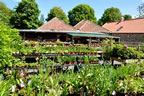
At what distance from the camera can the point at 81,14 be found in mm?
33188

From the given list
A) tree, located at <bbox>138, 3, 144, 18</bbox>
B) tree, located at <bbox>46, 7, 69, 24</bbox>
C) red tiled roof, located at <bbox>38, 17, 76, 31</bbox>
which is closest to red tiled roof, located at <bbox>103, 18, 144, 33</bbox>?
red tiled roof, located at <bbox>38, 17, 76, 31</bbox>

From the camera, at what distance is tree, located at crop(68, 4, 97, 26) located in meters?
32.8

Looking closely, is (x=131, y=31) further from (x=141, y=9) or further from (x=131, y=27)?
(x=141, y=9)

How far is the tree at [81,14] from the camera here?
1289 inches

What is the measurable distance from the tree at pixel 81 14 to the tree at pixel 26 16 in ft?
33.6

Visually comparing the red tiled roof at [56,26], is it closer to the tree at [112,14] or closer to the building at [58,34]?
the building at [58,34]

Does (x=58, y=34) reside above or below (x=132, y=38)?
above

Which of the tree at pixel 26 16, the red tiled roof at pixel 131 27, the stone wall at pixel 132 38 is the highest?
the tree at pixel 26 16

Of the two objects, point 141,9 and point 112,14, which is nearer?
point 141,9

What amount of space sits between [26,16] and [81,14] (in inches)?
573

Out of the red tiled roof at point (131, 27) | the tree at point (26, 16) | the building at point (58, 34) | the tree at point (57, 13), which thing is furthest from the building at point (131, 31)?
the tree at point (26, 16)

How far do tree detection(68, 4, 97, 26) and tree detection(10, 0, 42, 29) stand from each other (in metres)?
10.2

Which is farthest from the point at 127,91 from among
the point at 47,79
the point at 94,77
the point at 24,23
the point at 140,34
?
the point at 24,23

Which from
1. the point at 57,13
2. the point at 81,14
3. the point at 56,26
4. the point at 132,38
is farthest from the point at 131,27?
the point at 57,13
